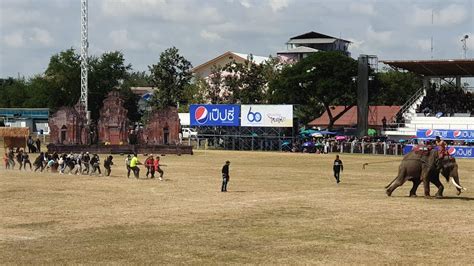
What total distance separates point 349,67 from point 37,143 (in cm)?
3887

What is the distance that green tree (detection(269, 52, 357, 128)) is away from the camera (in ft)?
308

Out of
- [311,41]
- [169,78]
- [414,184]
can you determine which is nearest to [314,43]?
[311,41]

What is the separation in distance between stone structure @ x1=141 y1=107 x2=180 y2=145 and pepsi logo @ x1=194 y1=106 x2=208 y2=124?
5316 millimetres

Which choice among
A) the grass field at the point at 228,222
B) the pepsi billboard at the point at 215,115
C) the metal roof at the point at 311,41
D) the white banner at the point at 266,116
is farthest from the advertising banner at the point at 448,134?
the metal roof at the point at 311,41

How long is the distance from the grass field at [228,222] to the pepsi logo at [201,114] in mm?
38409

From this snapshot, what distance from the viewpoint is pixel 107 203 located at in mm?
30766

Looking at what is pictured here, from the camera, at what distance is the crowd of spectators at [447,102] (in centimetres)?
8231

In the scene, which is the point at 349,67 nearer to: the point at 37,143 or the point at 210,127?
the point at 210,127

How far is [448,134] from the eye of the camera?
72.1 metres

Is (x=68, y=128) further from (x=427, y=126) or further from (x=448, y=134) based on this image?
(x=448, y=134)

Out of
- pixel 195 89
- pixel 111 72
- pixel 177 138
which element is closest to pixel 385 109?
pixel 195 89

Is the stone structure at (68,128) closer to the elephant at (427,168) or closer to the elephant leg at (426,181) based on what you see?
the elephant at (427,168)

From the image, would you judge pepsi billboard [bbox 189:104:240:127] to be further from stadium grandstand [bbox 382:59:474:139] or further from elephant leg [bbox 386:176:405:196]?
elephant leg [bbox 386:176:405:196]

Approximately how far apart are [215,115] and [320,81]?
18486mm
